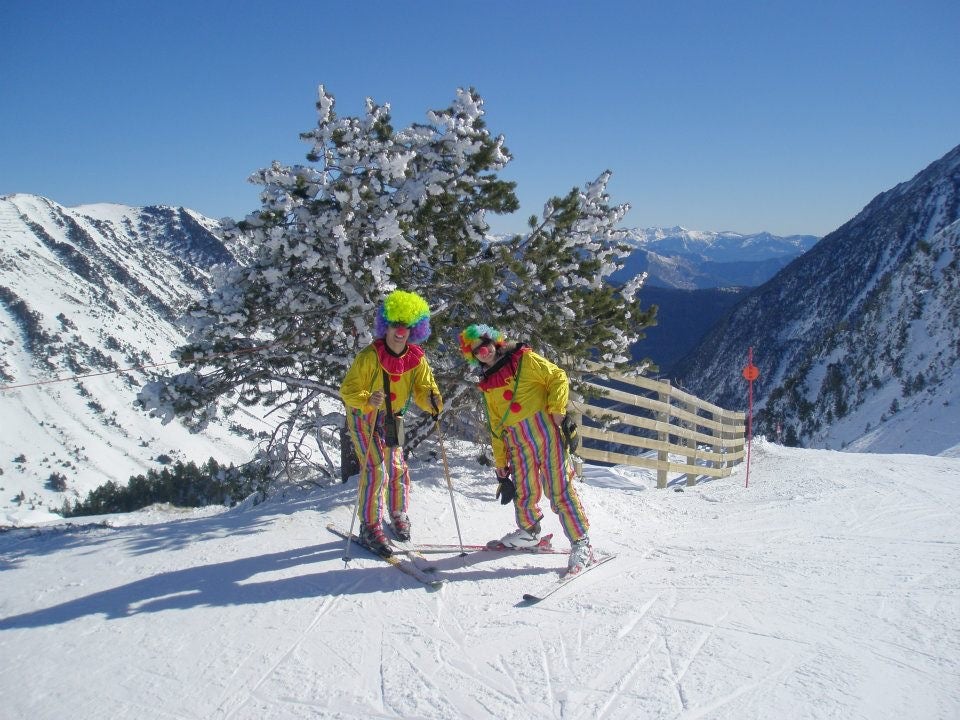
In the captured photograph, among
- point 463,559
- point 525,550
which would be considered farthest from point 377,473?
point 525,550

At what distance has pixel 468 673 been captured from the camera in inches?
119

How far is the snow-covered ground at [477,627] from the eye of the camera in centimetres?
279

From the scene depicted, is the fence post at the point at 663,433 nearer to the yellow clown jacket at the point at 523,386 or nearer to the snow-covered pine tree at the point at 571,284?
the snow-covered pine tree at the point at 571,284

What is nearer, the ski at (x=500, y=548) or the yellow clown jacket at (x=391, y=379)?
the yellow clown jacket at (x=391, y=379)

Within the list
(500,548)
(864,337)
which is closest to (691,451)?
(500,548)

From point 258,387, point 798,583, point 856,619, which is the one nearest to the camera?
point 856,619

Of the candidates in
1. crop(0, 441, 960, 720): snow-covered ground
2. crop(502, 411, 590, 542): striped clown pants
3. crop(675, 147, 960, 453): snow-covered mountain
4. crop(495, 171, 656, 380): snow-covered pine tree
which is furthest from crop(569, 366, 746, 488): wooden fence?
crop(675, 147, 960, 453): snow-covered mountain

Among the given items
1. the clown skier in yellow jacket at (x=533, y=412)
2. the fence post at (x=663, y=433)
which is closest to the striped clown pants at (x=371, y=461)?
the clown skier in yellow jacket at (x=533, y=412)

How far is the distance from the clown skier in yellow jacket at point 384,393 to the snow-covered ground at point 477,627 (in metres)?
0.47

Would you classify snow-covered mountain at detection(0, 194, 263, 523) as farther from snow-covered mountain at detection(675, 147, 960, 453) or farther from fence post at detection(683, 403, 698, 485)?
fence post at detection(683, 403, 698, 485)

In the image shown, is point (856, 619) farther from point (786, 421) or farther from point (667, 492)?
point (786, 421)

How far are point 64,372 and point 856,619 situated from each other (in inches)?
6577

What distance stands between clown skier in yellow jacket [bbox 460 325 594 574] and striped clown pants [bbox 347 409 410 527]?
85 cm

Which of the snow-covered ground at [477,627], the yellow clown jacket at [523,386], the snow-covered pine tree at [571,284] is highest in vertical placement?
the snow-covered pine tree at [571,284]
